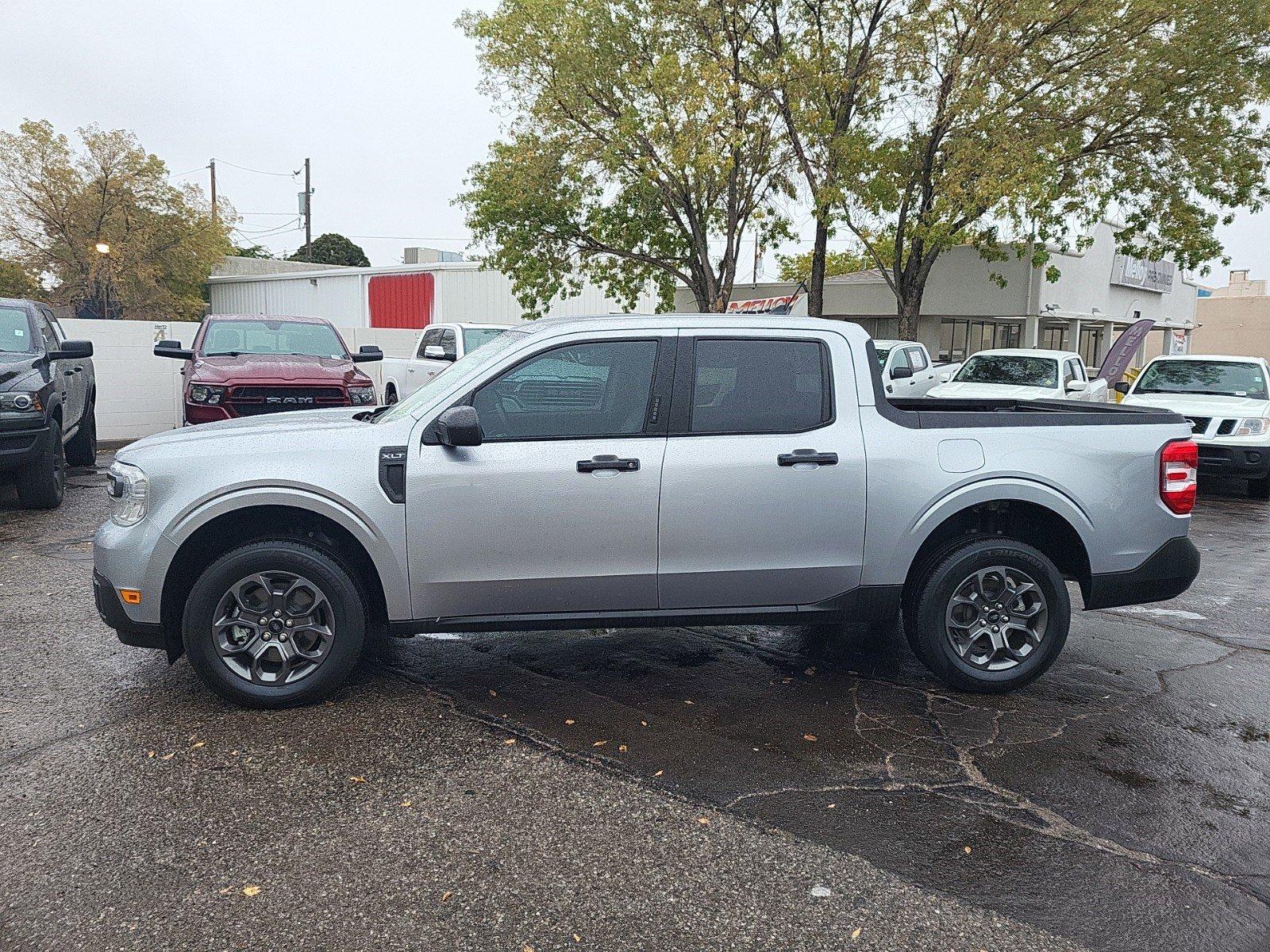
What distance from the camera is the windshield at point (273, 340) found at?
11039 millimetres

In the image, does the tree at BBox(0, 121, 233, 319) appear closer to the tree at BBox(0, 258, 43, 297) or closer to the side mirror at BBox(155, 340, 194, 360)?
the tree at BBox(0, 258, 43, 297)

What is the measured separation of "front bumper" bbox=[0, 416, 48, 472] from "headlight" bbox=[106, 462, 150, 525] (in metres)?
5.15

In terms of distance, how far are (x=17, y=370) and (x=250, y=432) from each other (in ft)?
18.2

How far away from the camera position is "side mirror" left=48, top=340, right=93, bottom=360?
9055mm

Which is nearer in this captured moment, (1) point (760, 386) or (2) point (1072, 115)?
(1) point (760, 386)

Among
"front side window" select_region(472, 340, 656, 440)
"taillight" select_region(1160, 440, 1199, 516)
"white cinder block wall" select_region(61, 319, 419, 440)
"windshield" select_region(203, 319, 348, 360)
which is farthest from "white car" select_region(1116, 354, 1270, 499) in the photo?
"white cinder block wall" select_region(61, 319, 419, 440)

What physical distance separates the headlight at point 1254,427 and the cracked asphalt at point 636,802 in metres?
7.72

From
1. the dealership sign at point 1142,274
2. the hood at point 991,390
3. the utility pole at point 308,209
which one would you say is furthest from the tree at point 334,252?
the hood at point 991,390

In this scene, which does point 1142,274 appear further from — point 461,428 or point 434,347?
point 461,428

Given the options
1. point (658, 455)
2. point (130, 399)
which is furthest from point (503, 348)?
A: point (130, 399)

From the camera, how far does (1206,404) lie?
12367 millimetres

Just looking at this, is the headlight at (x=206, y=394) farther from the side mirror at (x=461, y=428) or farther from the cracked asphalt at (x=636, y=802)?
the side mirror at (x=461, y=428)

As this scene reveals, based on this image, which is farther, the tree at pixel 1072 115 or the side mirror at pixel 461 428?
the tree at pixel 1072 115

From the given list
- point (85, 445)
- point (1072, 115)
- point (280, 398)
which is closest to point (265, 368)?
point (280, 398)
